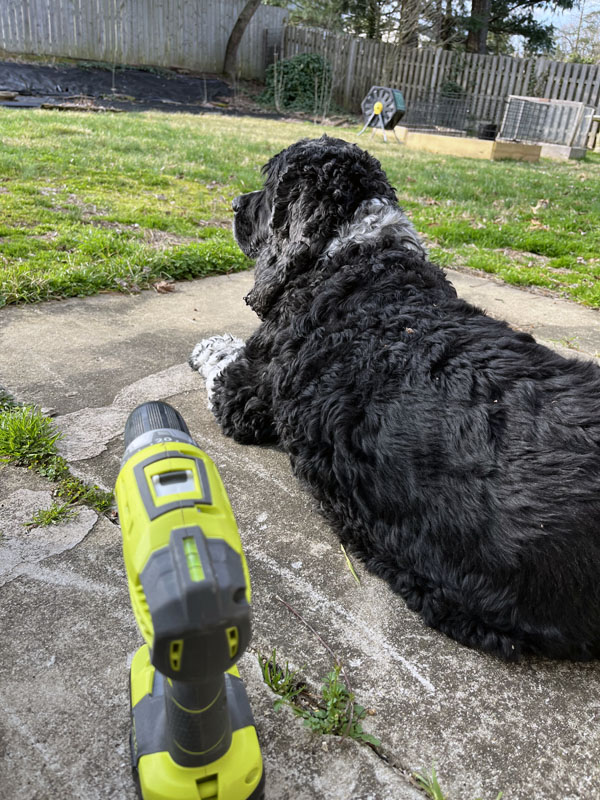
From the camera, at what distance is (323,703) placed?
6.19ft

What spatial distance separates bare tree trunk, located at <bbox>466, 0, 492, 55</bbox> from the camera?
2762cm

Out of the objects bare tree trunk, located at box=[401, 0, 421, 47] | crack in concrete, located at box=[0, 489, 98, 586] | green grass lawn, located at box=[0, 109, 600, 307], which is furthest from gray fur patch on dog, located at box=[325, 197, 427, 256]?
bare tree trunk, located at box=[401, 0, 421, 47]

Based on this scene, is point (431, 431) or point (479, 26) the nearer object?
point (431, 431)

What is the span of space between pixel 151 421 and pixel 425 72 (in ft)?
97.6

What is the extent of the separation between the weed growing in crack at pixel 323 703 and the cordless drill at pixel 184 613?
322mm

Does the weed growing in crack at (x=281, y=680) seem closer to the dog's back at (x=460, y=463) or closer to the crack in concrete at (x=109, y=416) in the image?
the dog's back at (x=460, y=463)

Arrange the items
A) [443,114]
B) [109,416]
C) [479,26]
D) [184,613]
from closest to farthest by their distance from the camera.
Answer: [184,613] < [109,416] < [443,114] < [479,26]

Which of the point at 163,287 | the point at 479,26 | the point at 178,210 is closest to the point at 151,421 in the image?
the point at 163,287

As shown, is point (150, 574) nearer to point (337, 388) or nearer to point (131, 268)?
point (337, 388)

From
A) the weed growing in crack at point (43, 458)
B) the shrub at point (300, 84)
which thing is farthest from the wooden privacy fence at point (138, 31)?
the weed growing in crack at point (43, 458)

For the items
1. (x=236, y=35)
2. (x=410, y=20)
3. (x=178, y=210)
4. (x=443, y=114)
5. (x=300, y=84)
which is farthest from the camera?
(x=236, y=35)

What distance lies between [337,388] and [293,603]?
849mm

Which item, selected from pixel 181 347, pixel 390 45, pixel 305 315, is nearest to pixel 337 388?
pixel 305 315

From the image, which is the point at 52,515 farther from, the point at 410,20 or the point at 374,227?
the point at 410,20
